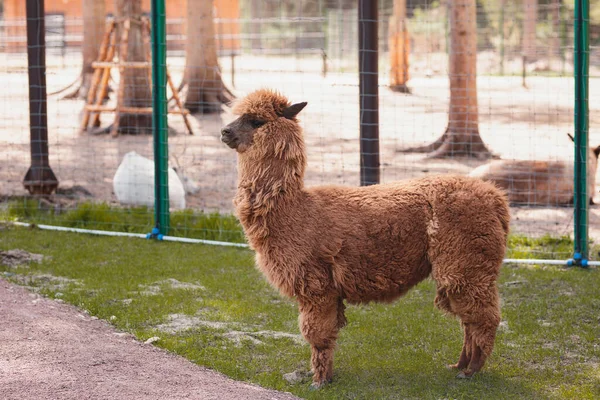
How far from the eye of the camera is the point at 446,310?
5238 mm

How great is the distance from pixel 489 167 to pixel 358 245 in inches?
222

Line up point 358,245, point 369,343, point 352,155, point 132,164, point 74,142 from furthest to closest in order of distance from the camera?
point 74,142 → point 352,155 → point 132,164 → point 369,343 → point 358,245

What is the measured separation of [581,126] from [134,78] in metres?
9.91

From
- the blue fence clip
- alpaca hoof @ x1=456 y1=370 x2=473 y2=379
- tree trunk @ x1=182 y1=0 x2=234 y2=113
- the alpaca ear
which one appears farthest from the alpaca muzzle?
tree trunk @ x1=182 y1=0 x2=234 y2=113

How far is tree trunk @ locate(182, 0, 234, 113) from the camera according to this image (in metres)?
17.3

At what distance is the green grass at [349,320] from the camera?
5160 mm

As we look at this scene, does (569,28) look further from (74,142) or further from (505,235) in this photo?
(505,235)

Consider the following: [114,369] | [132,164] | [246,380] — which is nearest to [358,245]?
[246,380]

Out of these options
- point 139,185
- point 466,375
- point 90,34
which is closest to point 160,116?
point 139,185

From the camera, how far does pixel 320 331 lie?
4.99 meters

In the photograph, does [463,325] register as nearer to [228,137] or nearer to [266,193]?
[266,193]

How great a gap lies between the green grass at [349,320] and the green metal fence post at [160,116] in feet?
1.36

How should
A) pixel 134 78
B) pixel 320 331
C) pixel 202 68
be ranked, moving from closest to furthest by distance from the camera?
pixel 320 331 < pixel 134 78 < pixel 202 68

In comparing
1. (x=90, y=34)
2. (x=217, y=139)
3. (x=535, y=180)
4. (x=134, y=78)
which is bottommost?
(x=535, y=180)
